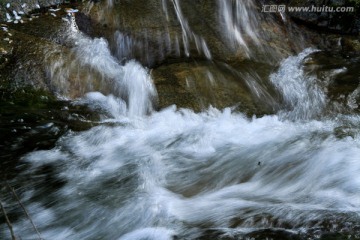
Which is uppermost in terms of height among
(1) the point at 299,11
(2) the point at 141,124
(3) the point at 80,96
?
(1) the point at 299,11

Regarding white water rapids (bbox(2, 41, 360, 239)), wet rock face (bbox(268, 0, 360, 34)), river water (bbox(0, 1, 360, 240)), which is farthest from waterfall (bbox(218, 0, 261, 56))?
white water rapids (bbox(2, 41, 360, 239))

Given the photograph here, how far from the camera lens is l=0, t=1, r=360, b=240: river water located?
4.22m

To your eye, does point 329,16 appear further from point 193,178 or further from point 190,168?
point 193,178

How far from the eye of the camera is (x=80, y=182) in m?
5.15

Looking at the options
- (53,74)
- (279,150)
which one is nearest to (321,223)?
(279,150)

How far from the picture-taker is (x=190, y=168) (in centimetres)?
552

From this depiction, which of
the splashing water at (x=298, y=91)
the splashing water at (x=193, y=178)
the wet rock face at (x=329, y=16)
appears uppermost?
the wet rock face at (x=329, y=16)

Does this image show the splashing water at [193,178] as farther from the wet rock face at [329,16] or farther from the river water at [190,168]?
the wet rock face at [329,16]

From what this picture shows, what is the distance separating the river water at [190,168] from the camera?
4223 mm

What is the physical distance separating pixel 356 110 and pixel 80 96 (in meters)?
4.52

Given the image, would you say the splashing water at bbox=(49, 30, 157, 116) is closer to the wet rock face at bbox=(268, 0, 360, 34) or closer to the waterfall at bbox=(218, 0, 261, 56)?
the waterfall at bbox=(218, 0, 261, 56)

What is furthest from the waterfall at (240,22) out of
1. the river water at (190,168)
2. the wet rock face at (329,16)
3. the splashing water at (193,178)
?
the splashing water at (193,178)

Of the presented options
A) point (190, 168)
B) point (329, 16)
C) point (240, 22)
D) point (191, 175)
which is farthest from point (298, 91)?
point (191, 175)

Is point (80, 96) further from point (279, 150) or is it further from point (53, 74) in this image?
point (279, 150)
